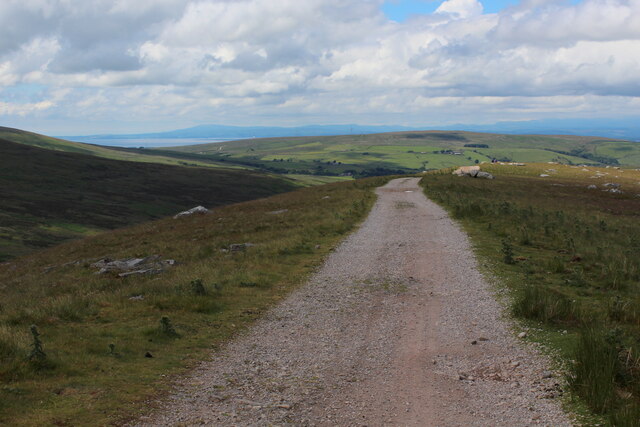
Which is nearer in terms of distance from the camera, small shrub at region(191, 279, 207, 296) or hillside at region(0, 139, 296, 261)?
small shrub at region(191, 279, 207, 296)

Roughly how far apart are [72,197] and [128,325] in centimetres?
15270

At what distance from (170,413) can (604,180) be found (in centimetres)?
8758

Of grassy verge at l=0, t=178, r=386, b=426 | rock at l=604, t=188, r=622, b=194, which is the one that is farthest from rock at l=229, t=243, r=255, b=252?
rock at l=604, t=188, r=622, b=194

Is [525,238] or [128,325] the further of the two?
[525,238]

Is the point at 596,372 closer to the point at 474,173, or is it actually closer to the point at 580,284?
the point at 580,284

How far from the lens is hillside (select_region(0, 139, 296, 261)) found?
10506 cm

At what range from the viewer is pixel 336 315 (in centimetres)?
1302

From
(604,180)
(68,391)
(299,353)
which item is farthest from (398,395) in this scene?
(604,180)

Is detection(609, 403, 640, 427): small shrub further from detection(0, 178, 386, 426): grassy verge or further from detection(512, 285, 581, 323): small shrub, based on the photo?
detection(0, 178, 386, 426): grassy verge

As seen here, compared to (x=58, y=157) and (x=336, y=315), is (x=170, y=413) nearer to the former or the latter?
(x=336, y=315)

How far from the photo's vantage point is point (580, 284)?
49.9 feet

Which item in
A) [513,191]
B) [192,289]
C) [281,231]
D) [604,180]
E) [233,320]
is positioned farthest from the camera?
[604,180]

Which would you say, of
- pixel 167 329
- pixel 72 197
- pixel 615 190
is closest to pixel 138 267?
pixel 167 329

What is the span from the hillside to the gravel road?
85029mm
